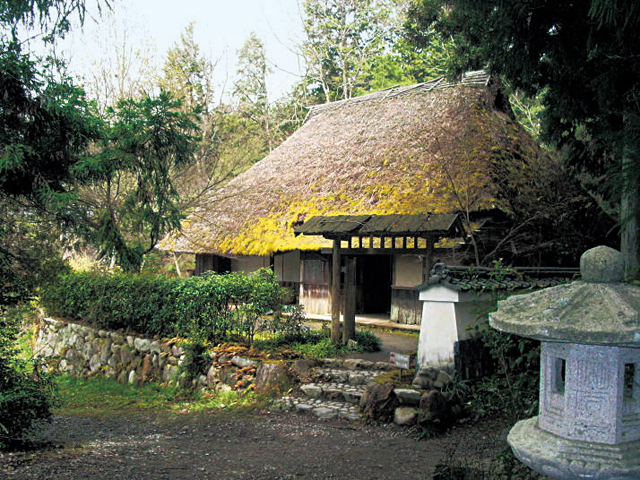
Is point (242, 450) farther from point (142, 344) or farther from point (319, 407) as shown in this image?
point (142, 344)

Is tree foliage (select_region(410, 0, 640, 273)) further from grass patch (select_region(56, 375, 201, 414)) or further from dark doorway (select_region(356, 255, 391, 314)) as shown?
dark doorway (select_region(356, 255, 391, 314))

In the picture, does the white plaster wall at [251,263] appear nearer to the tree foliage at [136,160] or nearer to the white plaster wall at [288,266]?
the white plaster wall at [288,266]

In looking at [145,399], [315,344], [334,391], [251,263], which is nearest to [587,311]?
[334,391]

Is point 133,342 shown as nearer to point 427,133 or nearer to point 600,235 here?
point 427,133

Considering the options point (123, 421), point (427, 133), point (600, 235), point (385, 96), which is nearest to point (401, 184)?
point (427, 133)

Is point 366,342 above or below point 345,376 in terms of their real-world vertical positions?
above

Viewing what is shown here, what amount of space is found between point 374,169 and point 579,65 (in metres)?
7.19

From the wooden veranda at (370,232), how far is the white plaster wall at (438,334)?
1.24m

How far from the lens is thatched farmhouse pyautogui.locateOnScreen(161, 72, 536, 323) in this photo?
11.3 metres

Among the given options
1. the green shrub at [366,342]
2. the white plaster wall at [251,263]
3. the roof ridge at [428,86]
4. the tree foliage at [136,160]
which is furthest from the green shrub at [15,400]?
the roof ridge at [428,86]

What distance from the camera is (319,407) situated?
7.23m

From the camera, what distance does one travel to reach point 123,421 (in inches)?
295

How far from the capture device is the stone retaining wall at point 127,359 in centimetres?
859

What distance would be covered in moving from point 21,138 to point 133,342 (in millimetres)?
5685
